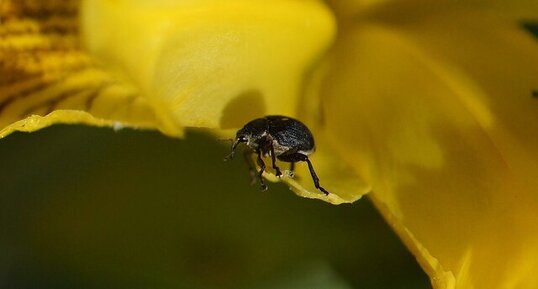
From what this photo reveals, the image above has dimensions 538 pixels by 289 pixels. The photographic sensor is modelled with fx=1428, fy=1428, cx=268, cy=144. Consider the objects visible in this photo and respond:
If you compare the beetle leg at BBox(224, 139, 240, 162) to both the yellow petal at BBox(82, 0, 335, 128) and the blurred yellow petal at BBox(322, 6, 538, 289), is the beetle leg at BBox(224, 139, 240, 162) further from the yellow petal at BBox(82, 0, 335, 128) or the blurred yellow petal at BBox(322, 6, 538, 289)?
the blurred yellow petal at BBox(322, 6, 538, 289)

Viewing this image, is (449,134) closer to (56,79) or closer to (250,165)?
(250,165)

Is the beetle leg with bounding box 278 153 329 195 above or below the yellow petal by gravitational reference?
below

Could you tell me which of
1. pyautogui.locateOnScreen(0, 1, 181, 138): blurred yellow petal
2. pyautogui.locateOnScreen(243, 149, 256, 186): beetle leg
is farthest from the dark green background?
pyautogui.locateOnScreen(0, 1, 181, 138): blurred yellow petal

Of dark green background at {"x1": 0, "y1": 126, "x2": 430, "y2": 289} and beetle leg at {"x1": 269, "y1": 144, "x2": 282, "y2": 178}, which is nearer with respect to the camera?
beetle leg at {"x1": 269, "y1": 144, "x2": 282, "y2": 178}

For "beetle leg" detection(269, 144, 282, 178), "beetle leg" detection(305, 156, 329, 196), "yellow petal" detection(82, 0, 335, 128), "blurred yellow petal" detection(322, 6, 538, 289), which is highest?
"yellow petal" detection(82, 0, 335, 128)

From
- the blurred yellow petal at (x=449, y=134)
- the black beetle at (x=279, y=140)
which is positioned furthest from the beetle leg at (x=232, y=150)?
the blurred yellow petal at (x=449, y=134)

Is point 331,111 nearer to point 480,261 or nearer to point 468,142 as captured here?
point 468,142
